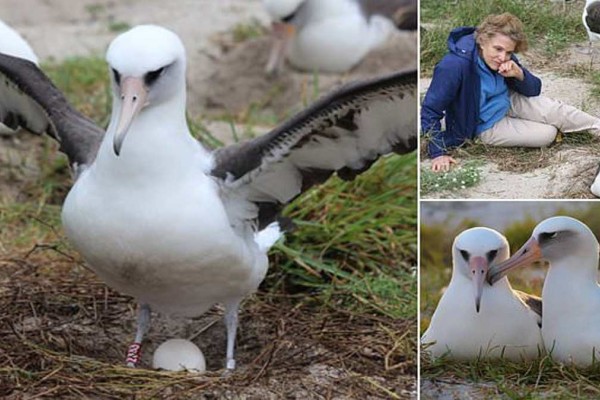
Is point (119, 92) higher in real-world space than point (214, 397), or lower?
higher

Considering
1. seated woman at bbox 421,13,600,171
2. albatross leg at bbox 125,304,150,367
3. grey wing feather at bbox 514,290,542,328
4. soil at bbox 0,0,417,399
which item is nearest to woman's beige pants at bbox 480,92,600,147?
seated woman at bbox 421,13,600,171

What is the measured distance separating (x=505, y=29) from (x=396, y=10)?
700 centimetres

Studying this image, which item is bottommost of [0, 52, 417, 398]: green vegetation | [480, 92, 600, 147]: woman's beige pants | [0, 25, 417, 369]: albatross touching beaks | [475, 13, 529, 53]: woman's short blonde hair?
[0, 52, 417, 398]: green vegetation

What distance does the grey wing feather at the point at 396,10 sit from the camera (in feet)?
31.3

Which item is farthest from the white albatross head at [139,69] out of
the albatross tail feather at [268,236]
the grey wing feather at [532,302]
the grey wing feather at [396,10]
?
the grey wing feather at [396,10]

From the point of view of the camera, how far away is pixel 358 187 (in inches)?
223

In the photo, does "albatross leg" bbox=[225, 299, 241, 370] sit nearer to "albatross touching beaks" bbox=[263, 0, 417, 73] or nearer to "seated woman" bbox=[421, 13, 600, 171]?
"seated woman" bbox=[421, 13, 600, 171]

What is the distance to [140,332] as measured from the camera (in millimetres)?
4492

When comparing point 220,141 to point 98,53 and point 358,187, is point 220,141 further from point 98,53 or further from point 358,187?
point 98,53

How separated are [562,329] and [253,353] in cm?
182

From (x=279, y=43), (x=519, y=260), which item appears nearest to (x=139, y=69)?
(x=519, y=260)

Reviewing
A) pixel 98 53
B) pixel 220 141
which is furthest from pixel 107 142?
pixel 98 53

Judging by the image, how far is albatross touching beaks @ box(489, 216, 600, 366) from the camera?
9.91 feet

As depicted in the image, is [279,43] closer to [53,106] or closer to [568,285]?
[53,106]
